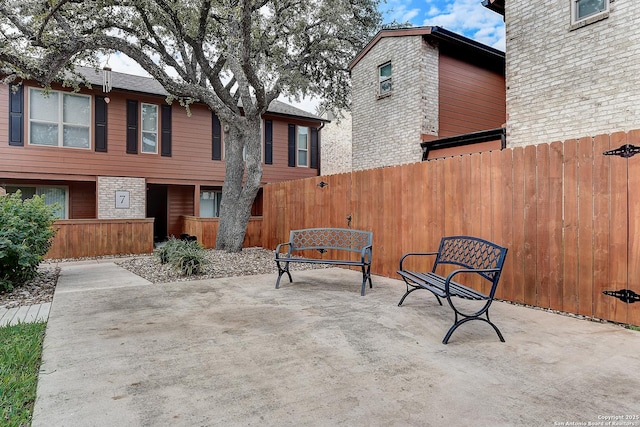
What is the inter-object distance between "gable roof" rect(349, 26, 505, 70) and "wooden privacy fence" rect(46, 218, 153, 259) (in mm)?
8741

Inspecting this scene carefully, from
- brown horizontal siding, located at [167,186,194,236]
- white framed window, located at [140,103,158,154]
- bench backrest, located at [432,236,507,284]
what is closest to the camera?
bench backrest, located at [432,236,507,284]

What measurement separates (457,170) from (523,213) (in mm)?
1141

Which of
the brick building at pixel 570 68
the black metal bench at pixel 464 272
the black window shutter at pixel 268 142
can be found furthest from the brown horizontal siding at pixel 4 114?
the brick building at pixel 570 68

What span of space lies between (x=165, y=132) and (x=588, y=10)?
1215cm

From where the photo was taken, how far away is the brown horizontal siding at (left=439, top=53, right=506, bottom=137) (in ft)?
35.0

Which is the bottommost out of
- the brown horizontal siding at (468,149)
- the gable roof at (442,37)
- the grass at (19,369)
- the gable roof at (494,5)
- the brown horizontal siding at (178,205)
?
the grass at (19,369)

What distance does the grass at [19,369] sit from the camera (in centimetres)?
209

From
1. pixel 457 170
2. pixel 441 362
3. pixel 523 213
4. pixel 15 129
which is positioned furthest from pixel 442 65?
pixel 15 129

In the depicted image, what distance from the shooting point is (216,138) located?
46.1ft

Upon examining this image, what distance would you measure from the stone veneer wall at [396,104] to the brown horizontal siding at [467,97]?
0.45 m

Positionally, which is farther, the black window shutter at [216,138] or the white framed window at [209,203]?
the white framed window at [209,203]

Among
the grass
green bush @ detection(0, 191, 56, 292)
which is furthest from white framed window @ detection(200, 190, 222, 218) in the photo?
the grass

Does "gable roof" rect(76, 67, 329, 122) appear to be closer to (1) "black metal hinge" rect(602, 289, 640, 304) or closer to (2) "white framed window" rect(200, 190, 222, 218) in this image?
(2) "white framed window" rect(200, 190, 222, 218)

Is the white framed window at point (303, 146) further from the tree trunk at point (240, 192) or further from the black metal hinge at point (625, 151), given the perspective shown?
the black metal hinge at point (625, 151)
